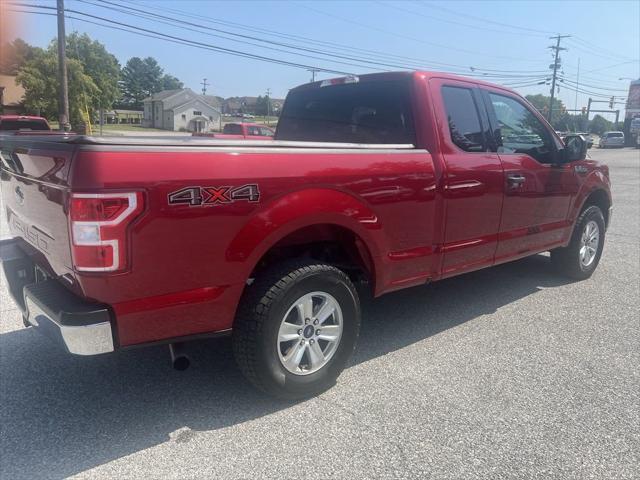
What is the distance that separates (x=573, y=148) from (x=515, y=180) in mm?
1100

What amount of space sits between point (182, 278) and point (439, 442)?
1578 mm

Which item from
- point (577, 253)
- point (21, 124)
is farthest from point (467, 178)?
point (21, 124)

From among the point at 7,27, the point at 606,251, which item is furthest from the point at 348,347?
the point at 7,27

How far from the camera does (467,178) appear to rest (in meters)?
4.00

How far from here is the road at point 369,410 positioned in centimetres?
263

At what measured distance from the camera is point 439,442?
2.83 meters

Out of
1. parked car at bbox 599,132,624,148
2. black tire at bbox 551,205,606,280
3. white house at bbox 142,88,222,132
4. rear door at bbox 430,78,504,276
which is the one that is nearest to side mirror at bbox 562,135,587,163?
black tire at bbox 551,205,606,280

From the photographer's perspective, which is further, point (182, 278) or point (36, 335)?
point (36, 335)

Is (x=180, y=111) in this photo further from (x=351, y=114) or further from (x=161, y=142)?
(x=161, y=142)

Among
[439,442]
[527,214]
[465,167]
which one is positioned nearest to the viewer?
[439,442]

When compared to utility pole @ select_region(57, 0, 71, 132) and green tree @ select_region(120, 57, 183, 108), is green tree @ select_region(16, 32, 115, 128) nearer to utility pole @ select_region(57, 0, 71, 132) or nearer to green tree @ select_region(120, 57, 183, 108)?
utility pole @ select_region(57, 0, 71, 132)

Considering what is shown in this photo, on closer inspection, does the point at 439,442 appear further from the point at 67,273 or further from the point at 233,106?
the point at 233,106

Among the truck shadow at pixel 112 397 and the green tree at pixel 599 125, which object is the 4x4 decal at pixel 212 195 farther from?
the green tree at pixel 599 125

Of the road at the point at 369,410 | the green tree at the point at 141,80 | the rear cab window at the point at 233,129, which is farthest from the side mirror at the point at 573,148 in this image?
the green tree at the point at 141,80
